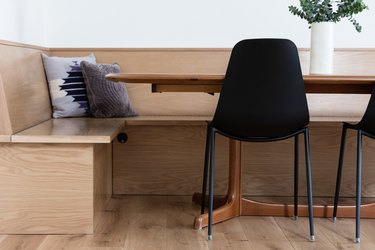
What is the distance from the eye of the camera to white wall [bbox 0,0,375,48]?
3.33 m

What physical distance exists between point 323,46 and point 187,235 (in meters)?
1.04

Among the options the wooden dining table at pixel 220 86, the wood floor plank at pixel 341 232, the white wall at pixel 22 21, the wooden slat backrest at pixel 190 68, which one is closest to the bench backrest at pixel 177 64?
the wooden slat backrest at pixel 190 68

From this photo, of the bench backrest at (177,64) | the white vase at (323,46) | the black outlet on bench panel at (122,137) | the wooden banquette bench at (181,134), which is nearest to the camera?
the white vase at (323,46)

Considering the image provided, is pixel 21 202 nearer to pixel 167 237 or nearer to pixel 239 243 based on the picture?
pixel 167 237

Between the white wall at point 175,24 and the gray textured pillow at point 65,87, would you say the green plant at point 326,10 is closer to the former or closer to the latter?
the white wall at point 175,24

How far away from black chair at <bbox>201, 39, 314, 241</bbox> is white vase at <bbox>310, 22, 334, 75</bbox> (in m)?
0.34

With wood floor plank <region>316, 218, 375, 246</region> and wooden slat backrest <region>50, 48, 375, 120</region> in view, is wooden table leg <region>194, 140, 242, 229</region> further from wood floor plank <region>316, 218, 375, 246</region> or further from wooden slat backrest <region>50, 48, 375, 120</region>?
wooden slat backrest <region>50, 48, 375, 120</region>

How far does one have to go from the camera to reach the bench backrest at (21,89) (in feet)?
7.66

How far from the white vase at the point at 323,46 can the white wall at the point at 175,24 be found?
2.67 ft

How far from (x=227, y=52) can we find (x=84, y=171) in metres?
1.31

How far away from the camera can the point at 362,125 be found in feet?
7.79

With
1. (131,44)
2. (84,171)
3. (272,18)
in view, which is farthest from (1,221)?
(272,18)

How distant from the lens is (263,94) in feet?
7.30

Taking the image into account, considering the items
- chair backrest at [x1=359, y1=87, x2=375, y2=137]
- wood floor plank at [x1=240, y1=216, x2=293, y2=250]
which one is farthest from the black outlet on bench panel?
chair backrest at [x1=359, y1=87, x2=375, y2=137]
